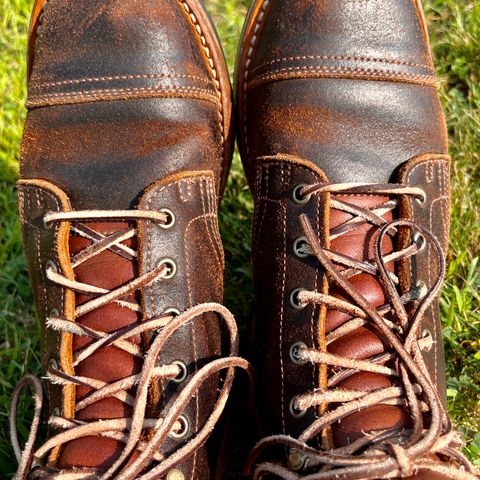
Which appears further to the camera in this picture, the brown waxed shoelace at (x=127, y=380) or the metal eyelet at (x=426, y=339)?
the metal eyelet at (x=426, y=339)

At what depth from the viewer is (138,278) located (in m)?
1.42

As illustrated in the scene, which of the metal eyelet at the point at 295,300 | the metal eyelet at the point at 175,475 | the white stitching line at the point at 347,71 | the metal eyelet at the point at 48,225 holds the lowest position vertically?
the metal eyelet at the point at 175,475

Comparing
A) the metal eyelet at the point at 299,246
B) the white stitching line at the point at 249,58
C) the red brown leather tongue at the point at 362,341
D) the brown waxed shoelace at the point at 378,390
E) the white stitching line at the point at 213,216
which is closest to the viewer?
the brown waxed shoelace at the point at 378,390

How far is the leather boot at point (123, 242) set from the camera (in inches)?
54.1

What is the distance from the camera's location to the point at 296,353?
1.42m

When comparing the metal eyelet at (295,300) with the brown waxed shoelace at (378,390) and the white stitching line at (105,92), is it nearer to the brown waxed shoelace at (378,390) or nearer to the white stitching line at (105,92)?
the brown waxed shoelace at (378,390)

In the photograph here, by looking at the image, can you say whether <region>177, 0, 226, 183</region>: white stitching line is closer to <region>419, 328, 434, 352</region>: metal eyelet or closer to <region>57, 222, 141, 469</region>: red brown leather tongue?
<region>57, 222, 141, 469</region>: red brown leather tongue

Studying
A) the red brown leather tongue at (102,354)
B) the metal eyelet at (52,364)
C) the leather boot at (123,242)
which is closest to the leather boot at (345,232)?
the leather boot at (123,242)

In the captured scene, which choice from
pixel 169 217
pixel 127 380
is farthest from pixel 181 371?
pixel 169 217

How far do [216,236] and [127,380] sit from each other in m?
0.42

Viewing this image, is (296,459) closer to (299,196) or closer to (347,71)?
(299,196)

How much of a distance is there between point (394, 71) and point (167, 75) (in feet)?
1.84

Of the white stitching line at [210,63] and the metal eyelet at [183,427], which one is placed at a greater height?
the white stitching line at [210,63]

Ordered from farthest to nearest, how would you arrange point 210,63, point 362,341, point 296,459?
point 210,63
point 362,341
point 296,459
